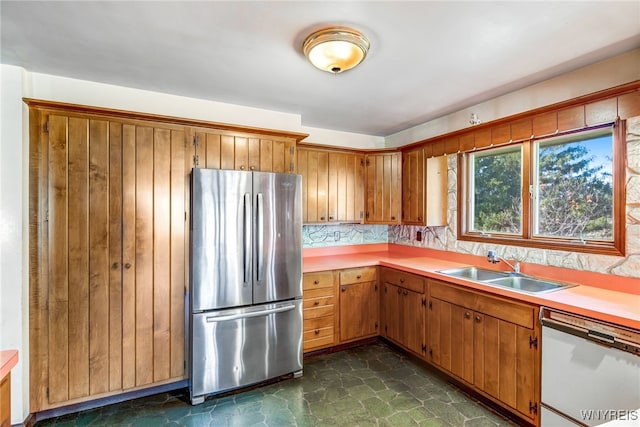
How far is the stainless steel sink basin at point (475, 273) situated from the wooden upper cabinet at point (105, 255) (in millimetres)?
2432

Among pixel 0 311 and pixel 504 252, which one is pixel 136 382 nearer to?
pixel 0 311

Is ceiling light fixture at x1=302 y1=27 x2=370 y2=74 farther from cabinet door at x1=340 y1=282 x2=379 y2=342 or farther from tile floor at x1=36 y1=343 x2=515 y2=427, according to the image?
tile floor at x1=36 y1=343 x2=515 y2=427

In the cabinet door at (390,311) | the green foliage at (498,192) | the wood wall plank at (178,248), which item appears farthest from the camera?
the cabinet door at (390,311)

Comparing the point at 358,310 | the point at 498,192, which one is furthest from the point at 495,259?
the point at 358,310

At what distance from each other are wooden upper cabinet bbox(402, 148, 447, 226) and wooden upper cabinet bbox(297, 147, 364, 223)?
0.64 meters

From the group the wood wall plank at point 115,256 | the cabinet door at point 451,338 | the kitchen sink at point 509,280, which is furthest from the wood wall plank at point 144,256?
the kitchen sink at point 509,280

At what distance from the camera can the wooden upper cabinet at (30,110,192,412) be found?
2191 millimetres

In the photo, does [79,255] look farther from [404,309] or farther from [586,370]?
[586,370]

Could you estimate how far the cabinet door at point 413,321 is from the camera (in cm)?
289

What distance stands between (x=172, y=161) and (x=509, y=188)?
3.04 metres

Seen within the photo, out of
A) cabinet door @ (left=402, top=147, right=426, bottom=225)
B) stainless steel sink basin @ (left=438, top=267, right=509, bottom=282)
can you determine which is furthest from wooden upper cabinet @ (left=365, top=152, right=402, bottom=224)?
stainless steel sink basin @ (left=438, top=267, right=509, bottom=282)

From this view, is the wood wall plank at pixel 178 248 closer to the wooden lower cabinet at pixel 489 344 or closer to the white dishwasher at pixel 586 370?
the wooden lower cabinet at pixel 489 344

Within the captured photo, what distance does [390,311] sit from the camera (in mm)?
3305

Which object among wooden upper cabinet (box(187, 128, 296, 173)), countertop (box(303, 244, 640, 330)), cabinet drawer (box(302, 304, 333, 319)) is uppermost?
wooden upper cabinet (box(187, 128, 296, 173))
